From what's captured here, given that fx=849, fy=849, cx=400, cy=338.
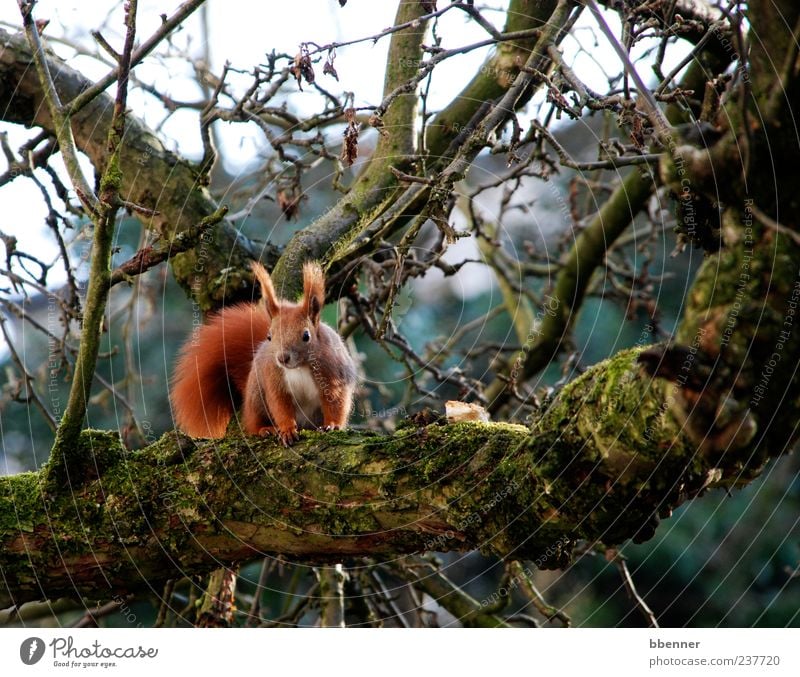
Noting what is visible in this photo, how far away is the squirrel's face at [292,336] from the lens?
231cm

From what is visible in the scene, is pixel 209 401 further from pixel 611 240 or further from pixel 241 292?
pixel 611 240

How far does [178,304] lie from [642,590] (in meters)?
3.56

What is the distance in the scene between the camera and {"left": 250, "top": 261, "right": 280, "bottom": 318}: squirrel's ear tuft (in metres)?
2.19

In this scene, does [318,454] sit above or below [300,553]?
above

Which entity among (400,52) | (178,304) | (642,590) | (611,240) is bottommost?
(642,590)

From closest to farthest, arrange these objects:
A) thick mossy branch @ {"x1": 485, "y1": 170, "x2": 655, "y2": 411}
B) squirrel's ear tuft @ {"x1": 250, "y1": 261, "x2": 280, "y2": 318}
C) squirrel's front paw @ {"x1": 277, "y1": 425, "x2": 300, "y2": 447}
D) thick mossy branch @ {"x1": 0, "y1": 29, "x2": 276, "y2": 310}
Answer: squirrel's front paw @ {"x1": 277, "y1": 425, "x2": 300, "y2": 447}, squirrel's ear tuft @ {"x1": 250, "y1": 261, "x2": 280, "y2": 318}, thick mossy branch @ {"x1": 0, "y1": 29, "x2": 276, "y2": 310}, thick mossy branch @ {"x1": 485, "y1": 170, "x2": 655, "y2": 411}

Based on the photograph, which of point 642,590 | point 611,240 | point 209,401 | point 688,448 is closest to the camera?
point 688,448

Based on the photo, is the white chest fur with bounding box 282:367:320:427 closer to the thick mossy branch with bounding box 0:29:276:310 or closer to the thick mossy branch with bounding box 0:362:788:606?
the thick mossy branch with bounding box 0:29:276:310

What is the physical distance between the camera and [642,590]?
5.54 m

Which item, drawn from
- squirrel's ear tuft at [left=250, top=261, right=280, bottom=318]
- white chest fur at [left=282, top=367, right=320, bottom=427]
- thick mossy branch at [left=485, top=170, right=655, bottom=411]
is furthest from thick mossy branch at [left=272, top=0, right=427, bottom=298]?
thick mossy branch at [left=485, top=170, right=655, bottom=411]

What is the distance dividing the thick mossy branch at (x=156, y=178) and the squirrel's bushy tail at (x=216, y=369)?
0.09 m

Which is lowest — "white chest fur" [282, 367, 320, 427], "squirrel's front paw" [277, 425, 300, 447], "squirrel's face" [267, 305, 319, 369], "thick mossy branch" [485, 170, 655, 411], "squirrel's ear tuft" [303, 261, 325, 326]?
"squirrel's front paw" [277, 425, 300, 447]

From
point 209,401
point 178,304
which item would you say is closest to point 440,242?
point 209,401

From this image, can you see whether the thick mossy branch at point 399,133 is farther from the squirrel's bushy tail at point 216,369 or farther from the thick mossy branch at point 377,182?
the squirrel's bushy tail at point 216,369
